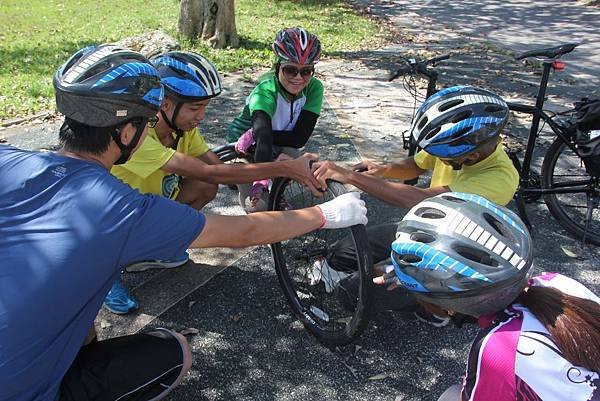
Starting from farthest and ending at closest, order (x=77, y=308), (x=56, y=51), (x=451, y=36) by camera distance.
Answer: (x=451, y=36)
(x=56, y=51)
(x=77, y=308)

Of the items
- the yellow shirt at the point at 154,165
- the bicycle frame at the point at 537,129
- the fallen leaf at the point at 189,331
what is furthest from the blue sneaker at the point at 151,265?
the bicycle frame at the point at 537,129

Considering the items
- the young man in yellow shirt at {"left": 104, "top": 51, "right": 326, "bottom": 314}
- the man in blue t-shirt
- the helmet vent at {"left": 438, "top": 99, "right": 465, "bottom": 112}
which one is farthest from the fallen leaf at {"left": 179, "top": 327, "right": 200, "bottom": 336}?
the helmet vent at {"left": 438, "top": 99, "right": 465, "bottom": 112}

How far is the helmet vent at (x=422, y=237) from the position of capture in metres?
1.89

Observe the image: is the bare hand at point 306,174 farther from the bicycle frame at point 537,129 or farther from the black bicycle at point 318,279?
the bicycle frame at point 537,129

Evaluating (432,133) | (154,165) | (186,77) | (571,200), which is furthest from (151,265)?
(571,200)

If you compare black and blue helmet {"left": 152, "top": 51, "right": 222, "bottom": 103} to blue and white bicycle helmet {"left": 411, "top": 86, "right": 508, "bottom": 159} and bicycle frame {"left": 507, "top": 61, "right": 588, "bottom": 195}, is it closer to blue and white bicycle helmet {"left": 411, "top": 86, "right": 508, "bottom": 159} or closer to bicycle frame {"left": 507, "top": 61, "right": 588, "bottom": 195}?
blue and white bicycle helmet {"left": 411, "top": 86, "right": 508, "bottom": 159}

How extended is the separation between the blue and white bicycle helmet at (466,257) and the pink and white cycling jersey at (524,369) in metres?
0.13

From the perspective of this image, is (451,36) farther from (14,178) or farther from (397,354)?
(14,178)

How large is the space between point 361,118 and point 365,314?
446 cm

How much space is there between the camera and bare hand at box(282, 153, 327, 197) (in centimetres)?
287

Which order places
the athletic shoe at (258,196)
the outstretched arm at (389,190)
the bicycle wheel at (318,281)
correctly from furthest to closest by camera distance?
1. the athletic shoe at (258,196)
2. the outstretched arm at (389,190)
3. the bicycle wheel at (318,281)

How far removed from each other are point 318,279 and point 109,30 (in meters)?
10.7

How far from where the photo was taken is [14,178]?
1.93 m

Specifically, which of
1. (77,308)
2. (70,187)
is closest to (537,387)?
(77,308)
